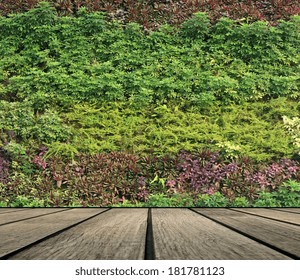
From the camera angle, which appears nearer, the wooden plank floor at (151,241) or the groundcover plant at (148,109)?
the wooden plank floor at (151,241)

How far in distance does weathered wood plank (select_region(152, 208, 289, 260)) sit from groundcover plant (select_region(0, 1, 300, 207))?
14.3ft

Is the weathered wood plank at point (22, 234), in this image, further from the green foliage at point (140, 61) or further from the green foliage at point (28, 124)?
the green foliage at point (140, 61)

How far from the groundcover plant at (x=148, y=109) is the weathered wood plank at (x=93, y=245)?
14.3 ft

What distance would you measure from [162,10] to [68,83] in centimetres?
208

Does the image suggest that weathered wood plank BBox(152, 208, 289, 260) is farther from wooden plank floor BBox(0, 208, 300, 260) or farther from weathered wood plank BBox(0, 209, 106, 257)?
weathered wood plank BBox(0, 209, 106, 257)

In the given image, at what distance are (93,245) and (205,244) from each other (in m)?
0.36

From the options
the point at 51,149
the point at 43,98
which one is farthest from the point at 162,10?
the point at 51,149

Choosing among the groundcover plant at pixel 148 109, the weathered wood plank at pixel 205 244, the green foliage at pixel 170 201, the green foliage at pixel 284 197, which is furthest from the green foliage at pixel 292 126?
the weathered wood plank at pixel 205 244

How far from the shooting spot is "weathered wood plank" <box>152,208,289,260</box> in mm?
1112

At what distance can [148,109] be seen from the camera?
6500 mm

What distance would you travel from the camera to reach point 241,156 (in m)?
6.27

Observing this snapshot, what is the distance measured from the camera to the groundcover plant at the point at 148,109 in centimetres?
608

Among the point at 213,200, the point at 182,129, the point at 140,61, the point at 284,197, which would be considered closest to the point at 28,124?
the point at 140,61
